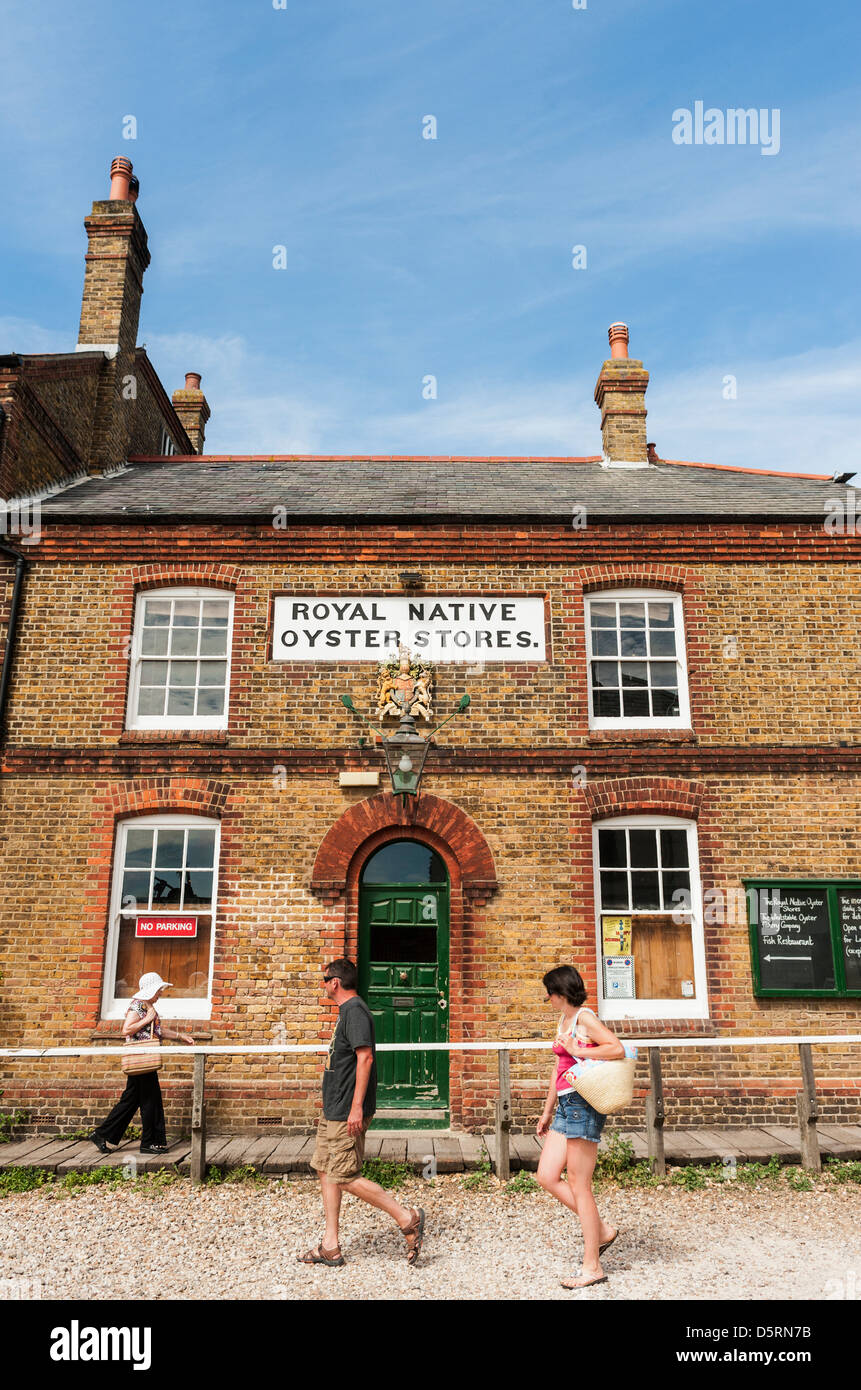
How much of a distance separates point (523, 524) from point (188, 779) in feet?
15.3

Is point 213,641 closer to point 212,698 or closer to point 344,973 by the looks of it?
point 212,698

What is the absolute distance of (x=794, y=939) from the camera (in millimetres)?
9070

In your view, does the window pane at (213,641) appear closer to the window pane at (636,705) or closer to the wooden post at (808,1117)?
the window pane at (636,705)

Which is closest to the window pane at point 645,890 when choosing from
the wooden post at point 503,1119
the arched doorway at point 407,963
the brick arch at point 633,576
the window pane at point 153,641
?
the arched doorway at point 407,963

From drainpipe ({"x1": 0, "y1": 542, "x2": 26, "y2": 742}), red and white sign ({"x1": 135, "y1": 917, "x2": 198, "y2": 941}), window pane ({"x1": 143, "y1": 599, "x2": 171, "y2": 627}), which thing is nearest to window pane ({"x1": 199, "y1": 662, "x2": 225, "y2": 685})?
window pane ({"x1": 143, "y1": 599, "x2": 171, "y2": 627})

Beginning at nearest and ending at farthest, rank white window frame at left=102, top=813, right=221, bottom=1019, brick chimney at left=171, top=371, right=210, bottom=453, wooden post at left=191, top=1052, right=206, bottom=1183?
wooden post at left=191, top=1052, right=206, bottom=1183 → white window frame at left=102, top=813, right=221, bottom=1019 → brick chimney at left=171, top=371, right=210, bottom=453

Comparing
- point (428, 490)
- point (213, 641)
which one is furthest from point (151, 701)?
point (428, 490)

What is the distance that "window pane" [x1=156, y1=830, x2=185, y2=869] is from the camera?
9375 mm

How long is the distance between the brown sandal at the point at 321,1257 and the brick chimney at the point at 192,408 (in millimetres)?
16257

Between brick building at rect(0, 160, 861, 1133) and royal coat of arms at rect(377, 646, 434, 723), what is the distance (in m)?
0.09

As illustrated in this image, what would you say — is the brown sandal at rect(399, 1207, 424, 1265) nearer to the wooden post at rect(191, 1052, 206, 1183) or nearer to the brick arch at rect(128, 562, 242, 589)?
the wooden post at rect(191, 1052, 206, 1183)

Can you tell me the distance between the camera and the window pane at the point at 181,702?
977 centimetres

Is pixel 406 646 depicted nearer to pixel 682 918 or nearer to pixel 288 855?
pixel 288 855
